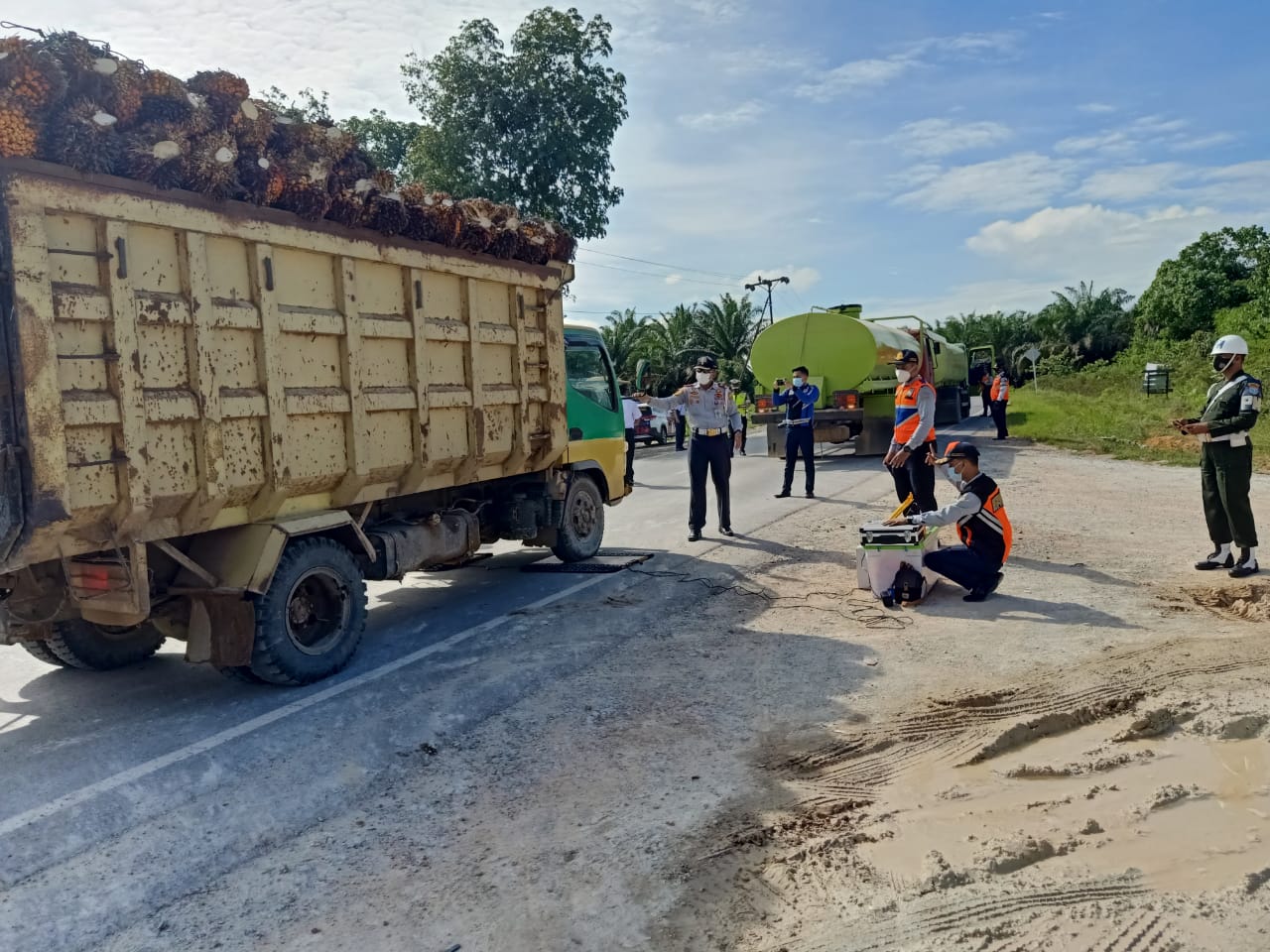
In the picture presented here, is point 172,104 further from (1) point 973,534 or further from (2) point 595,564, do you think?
(1) point 973,534

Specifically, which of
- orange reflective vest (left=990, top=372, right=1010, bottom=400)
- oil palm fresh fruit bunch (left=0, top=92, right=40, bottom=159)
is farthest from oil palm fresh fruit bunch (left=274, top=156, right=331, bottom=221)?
orange reflective vest (left=990, top=372, right=1010, bottom=400)

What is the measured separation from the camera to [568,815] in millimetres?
3686

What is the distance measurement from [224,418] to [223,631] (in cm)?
109

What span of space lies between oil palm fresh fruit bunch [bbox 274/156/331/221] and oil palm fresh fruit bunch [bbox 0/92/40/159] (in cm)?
129

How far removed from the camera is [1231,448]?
695cm

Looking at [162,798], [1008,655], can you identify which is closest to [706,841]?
[162,798]

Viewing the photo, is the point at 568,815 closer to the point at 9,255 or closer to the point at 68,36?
the point at 9,255

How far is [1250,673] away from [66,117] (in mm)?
5959

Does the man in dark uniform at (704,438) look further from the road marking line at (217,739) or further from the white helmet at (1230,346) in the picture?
the white helmet at (1230,346)

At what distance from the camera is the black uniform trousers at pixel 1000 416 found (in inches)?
744

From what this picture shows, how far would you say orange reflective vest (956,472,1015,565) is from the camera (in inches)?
262

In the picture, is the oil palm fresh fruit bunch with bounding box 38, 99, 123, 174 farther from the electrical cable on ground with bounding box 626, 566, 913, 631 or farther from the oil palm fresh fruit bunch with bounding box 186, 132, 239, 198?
the electrical cable on ground with bounding box 626, 566, 913, 631

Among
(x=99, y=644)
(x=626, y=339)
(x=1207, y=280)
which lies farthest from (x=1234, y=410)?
(x=1207, y=280)

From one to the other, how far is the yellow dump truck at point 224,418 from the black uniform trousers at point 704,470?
2879 mm
